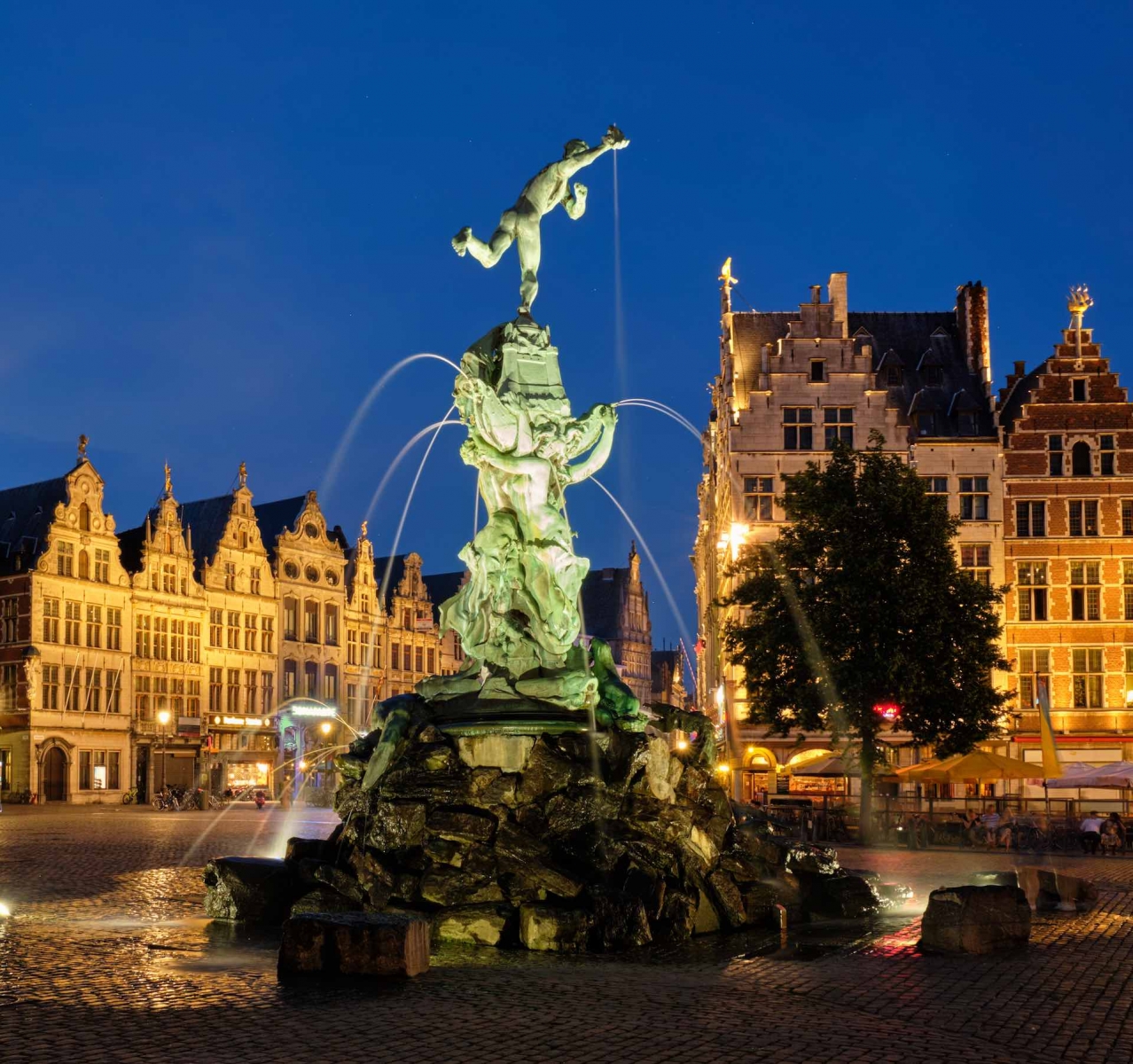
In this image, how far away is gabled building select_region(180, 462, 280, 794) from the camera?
72.2 meters

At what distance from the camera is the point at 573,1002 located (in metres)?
11.1

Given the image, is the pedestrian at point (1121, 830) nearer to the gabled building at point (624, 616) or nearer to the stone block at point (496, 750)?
the stone block at point (496, 750)

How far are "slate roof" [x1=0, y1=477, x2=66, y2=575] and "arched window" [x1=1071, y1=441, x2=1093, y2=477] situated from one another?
40.6 metres

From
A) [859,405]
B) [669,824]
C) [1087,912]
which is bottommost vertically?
[1087,912]

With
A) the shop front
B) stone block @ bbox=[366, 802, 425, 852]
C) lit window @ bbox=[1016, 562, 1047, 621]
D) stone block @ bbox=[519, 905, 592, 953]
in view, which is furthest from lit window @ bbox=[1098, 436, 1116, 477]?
stone block @ bbox=[519, 905, 592, 953]

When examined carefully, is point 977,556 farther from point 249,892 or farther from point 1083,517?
point 249,892

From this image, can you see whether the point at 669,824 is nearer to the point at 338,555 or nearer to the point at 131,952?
the point at 131,952

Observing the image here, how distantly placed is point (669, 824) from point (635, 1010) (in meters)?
5.84

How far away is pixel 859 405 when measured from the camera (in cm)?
5291

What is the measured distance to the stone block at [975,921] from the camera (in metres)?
13.7

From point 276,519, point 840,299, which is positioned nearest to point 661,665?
point 276,519

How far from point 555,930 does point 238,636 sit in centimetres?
6280

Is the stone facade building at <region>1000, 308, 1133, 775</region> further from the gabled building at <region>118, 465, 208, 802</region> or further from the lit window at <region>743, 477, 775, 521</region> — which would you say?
the gabled building at <region>118, 465, 208, 802</region>

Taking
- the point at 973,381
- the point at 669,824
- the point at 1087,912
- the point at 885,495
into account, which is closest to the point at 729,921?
the point at 669,824
